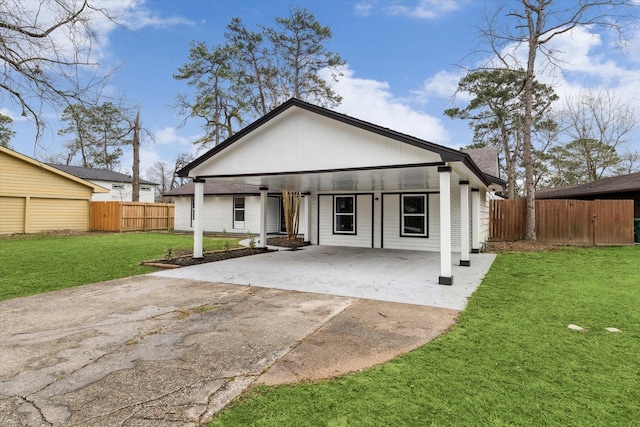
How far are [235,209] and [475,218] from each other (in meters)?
13.0

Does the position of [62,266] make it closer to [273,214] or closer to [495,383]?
[495,383]

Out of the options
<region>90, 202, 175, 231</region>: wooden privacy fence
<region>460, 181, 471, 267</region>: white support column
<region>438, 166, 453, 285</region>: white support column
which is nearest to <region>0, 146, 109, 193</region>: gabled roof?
<region>90, 202, 175, 231</region>: wooden privacy fence

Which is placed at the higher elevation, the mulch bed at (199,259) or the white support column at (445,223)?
the white support column at (445,223)

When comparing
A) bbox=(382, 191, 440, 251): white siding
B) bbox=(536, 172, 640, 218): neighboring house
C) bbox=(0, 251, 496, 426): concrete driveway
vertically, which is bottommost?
bbox=(0, 251, 496, 426): concrete driveway

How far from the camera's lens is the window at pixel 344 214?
13469mm

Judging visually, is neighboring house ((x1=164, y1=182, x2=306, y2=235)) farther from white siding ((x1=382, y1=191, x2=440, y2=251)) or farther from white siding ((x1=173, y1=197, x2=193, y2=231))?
white siding ((x1=382, y1=191, x2=440, y2=251))

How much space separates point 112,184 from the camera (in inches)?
1276

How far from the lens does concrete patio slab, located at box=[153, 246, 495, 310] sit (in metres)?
6.02

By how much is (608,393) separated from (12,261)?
40.2ft

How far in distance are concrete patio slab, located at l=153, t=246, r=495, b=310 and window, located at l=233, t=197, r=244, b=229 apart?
29.0 ft

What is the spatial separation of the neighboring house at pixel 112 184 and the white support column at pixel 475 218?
29.1 meters

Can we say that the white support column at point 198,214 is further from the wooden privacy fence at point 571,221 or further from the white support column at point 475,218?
the wooden privacy fence at point 571,221

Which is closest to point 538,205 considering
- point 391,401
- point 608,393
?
point 608,393

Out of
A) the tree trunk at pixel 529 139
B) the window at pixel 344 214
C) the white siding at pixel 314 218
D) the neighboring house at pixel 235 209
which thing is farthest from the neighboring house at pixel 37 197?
the tree trunk at pixel 529 139
